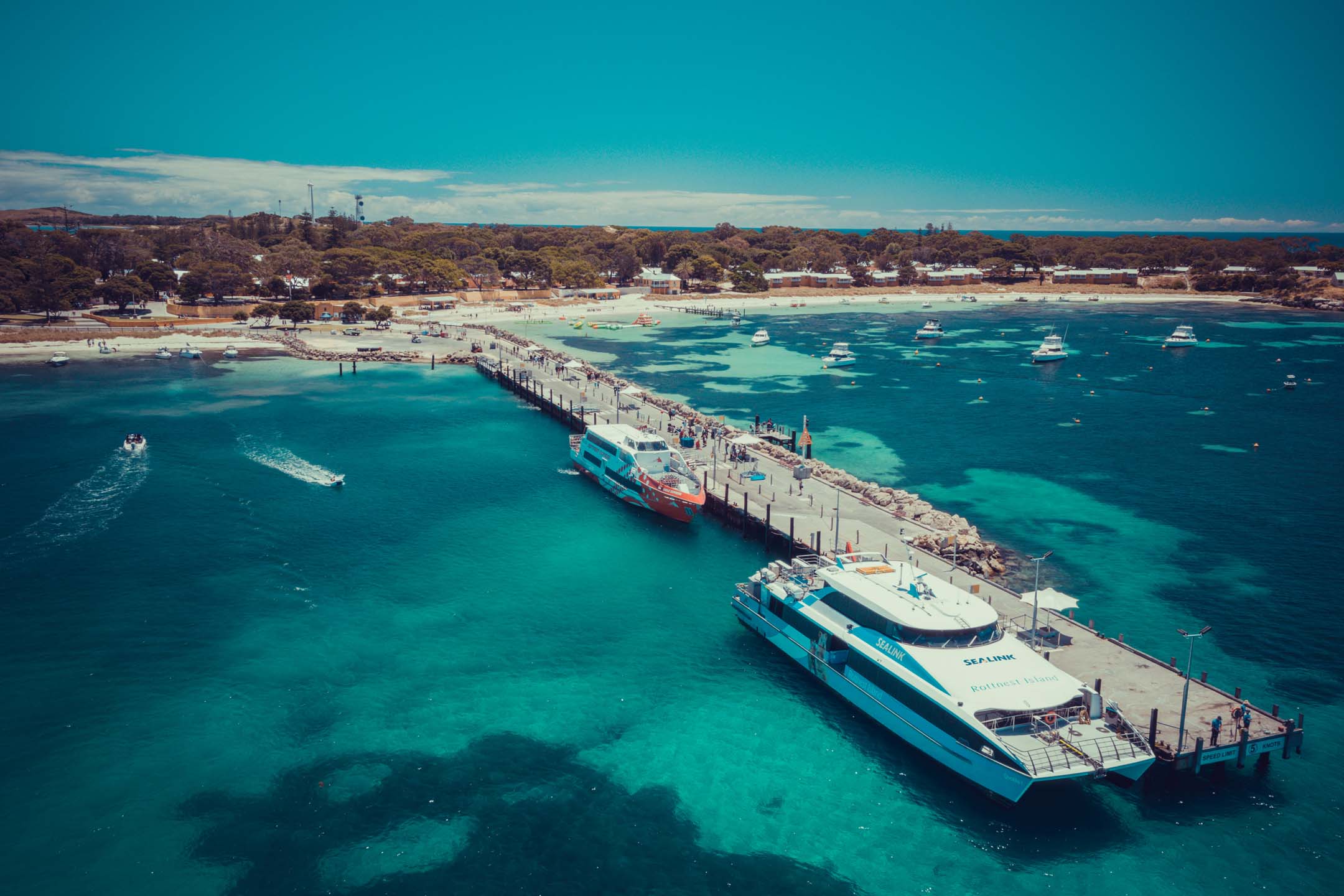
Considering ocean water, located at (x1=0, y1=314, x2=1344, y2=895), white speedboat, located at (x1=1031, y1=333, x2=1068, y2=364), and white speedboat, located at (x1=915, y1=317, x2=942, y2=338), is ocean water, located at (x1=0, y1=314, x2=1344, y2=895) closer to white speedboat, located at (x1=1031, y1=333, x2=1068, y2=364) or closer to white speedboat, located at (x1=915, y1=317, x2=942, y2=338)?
white speedboat, located at (x1=1031, y1=333, x2=1068, y2=364)

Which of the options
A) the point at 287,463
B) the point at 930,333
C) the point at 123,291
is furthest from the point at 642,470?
the point at 123,291

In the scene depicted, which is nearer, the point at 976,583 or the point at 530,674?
the point at 530,674

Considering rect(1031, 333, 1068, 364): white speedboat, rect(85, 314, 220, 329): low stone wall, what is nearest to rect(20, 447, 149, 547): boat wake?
rect(85, 314, 220, 329): low stone wall

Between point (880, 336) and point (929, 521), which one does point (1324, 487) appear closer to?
point (929, 521)

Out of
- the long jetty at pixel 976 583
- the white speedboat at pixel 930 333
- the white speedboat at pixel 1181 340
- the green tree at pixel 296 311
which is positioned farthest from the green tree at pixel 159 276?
the white speedboat at pixel 1181 340

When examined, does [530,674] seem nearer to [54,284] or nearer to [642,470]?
[642,470]
